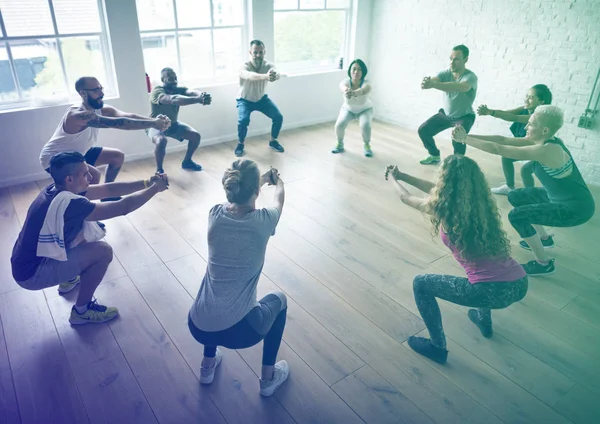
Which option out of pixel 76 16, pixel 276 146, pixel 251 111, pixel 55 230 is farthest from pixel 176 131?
pixel 55 230

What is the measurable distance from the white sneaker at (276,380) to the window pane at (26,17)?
4232 millimetres

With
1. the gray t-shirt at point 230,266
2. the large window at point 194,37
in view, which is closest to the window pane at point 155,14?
the large window at point 194,37

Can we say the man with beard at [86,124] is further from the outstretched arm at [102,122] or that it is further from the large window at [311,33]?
the large window at [311,33]

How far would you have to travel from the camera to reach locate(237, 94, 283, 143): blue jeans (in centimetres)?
561

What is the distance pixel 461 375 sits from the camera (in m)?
2.46

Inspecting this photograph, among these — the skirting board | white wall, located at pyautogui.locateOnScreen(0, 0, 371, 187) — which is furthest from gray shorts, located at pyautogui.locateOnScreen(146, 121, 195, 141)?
the skirting board

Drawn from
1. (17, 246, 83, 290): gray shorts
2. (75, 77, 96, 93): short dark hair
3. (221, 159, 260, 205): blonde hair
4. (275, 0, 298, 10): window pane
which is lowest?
(17, 246, 83, 290): gray shorts

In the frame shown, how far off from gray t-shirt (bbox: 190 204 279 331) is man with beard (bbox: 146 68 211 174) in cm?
292

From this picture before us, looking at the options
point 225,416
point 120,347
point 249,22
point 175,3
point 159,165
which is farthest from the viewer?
point 249,22

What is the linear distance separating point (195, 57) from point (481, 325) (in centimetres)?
459

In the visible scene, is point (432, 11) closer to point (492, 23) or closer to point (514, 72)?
point (492, 23)

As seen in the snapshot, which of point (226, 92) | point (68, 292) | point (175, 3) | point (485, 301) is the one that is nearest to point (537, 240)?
point (485, 301)

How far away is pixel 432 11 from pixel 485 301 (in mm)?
4882

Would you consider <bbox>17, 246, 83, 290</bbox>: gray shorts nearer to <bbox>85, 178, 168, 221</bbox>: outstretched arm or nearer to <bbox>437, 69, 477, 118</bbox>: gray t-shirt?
<bbox>85, 178, 168, 221</bbox>: outstretched arm
